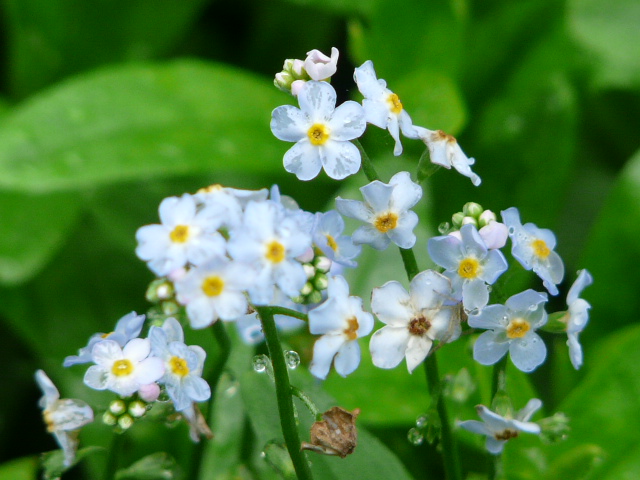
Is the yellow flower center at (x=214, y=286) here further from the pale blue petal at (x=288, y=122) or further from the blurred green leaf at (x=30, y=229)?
the blurred green leaf at (x=30, y=229)

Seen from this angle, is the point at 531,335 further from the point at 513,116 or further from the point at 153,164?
the point at 513,116

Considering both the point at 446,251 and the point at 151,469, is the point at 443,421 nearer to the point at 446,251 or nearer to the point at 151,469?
the point at 446,251

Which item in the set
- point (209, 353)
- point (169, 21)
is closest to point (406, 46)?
point (169, 21)

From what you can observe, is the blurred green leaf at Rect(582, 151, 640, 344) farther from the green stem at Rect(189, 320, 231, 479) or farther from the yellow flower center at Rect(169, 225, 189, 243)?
the yellow flower center at Rect(169, 225, 189, 243)

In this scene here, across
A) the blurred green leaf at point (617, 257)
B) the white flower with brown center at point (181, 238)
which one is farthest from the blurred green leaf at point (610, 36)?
the white flower with brown center at point (181, 238)

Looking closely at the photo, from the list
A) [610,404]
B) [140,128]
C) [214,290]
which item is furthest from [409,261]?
[140,128]

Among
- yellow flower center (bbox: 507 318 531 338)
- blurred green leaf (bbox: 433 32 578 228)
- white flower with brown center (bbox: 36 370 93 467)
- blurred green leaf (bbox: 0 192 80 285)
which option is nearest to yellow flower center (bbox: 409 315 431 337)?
yellow flower center (bbox: 507 318 531 338)
